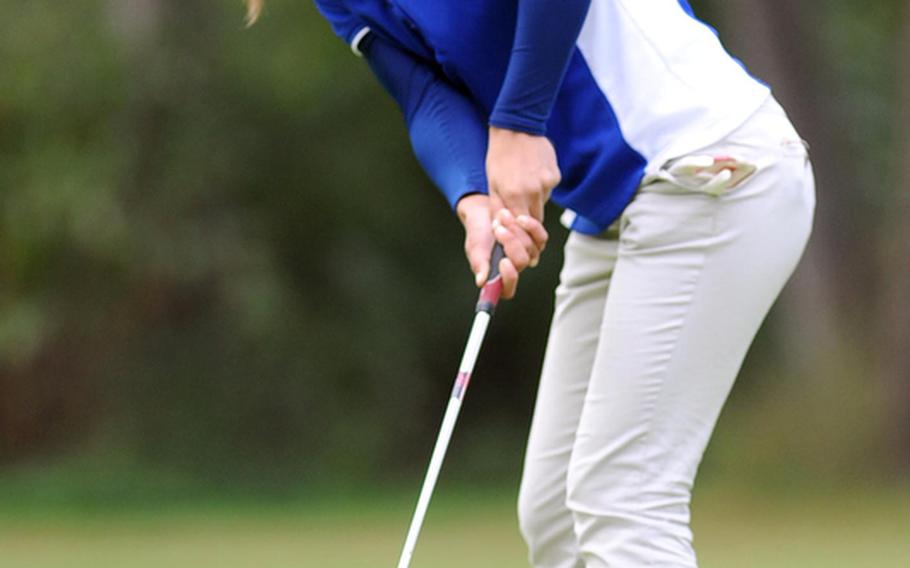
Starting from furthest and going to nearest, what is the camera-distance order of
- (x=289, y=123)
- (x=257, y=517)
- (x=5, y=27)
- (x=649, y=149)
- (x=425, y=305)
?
(x=425, y=305) → (x=289, y=123) → (x=5, y=27) → (x=257, y=517) → (x=649, y=149)

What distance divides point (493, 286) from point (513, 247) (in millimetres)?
81

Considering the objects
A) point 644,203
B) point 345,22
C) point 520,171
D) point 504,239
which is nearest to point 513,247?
point 504,239

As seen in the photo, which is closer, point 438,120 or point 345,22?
point 438,120

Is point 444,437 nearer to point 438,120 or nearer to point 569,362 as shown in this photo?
point 569,362

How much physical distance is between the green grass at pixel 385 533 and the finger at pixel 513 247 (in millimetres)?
4399

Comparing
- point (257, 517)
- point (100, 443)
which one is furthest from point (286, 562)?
point (100, 443)

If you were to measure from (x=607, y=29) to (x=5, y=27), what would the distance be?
884cm

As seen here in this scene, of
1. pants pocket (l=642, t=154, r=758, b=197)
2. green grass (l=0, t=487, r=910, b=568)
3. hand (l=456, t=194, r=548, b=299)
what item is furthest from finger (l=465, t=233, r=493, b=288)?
green grass (l=0, t=487, r=910, b=568)

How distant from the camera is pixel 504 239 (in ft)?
9.91

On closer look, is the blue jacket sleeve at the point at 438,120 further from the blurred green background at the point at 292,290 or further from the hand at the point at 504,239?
the blurred green background at the point at 292,290

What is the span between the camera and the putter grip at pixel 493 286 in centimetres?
306

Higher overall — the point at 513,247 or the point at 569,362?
the point at 513,247

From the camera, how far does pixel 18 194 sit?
11.3 metres

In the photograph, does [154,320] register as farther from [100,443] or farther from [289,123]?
[289,123]
